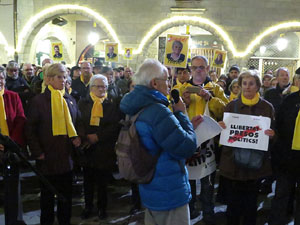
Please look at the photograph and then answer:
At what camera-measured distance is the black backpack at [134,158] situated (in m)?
2.42

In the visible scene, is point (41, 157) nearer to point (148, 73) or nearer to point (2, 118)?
point (2, 118)

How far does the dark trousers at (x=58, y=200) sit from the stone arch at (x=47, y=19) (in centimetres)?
1286

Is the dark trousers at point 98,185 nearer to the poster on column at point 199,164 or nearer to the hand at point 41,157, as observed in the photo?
the hand at point 41,157

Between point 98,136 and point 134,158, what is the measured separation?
2.04m

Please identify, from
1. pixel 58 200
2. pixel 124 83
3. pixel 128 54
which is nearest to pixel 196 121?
pixel 58 200

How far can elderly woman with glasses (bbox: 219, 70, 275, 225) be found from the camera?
348 centimetres

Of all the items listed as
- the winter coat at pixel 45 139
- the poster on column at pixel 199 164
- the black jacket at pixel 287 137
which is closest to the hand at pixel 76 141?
the winter coat at pixel 45 139

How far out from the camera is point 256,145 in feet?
11.2

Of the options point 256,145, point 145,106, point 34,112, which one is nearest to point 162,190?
point 145,106

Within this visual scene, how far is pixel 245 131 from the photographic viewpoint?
3.44 meters

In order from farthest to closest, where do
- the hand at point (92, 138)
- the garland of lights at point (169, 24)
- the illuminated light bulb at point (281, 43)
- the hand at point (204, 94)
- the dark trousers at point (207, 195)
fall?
the illuminated light bulb at point (281, 43), the garland of lights at point (169, 24), the hand at point (92, 138), the dark trousers at point (207, 195), the hand at point (204, 94)

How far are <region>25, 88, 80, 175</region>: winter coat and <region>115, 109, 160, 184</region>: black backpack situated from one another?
1414 mm

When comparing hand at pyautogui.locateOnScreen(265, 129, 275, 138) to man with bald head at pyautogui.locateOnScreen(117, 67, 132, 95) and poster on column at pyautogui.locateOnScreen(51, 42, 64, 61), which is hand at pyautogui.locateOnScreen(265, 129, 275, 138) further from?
poster on column at pyautogui.locateOnScreen(51, 42, 64, 61)

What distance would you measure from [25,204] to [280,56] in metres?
15.3
